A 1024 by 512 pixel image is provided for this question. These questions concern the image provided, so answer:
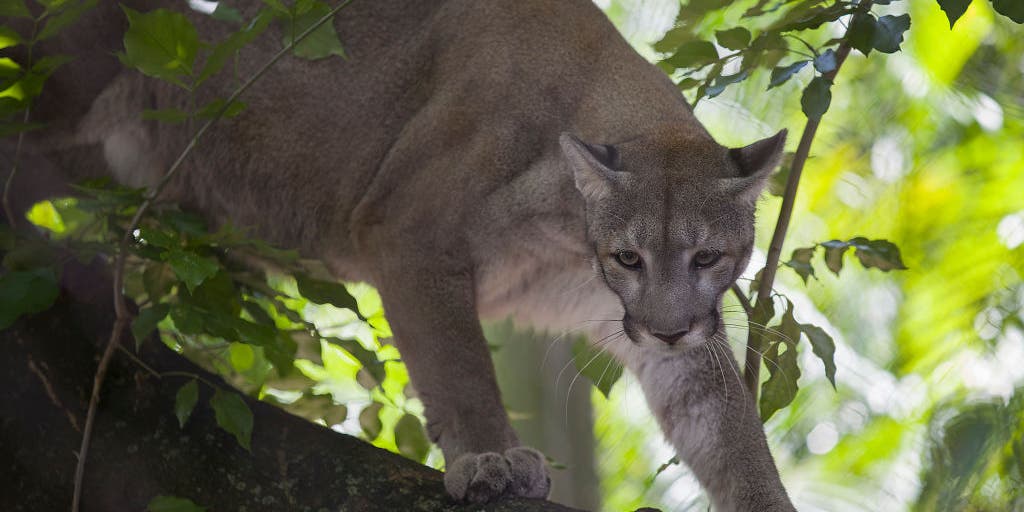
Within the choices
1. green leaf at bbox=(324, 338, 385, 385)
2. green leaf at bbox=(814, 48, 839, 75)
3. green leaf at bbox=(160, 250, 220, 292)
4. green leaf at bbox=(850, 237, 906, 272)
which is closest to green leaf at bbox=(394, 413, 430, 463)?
green leaf at bbox=(324, 338, 385, 385)

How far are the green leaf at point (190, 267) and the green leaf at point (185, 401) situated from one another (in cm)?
36

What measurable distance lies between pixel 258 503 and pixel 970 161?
6812mm

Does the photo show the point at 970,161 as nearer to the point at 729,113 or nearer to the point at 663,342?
the point at 729,113

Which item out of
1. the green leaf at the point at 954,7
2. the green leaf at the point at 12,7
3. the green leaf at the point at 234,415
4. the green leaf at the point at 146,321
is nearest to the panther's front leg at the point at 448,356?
the green leaf at the point at 234,415

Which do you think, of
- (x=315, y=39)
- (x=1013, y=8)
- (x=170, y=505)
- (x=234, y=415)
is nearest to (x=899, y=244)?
(x=1013, y=8)

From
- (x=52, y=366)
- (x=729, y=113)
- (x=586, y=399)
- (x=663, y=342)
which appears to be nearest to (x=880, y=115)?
(x=729, y=113)

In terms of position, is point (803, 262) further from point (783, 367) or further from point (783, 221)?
point (783, 367)

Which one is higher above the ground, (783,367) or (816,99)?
(816,99)

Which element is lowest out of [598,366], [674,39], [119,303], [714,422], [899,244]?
[899,244]

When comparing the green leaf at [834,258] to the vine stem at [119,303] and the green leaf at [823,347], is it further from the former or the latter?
the vine stem at [119,303]

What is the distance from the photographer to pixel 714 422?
14.0 feet

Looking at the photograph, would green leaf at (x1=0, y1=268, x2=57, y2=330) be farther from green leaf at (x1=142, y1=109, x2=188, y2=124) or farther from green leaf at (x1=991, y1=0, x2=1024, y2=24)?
green leaf at (x1=991, y1=0, x2=1024, y2=24)

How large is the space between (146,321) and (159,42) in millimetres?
775

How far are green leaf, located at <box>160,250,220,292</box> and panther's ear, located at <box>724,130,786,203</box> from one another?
1.75 m
